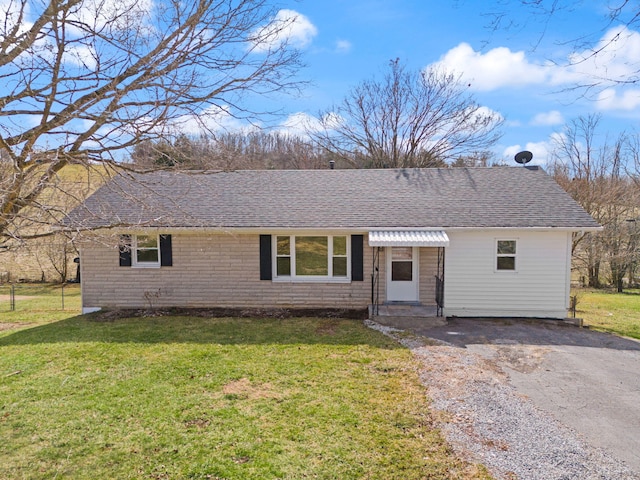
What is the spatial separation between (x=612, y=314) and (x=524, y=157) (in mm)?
6858

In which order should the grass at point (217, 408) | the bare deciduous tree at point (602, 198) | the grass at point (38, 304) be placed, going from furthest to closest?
the bare deciduous tree at point (602, 198)
the grass at point (38, 304)
the grass at point (217, 408)

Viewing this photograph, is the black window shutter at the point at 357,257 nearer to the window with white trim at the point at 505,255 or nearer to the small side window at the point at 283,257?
the small side window at the point at 283,257

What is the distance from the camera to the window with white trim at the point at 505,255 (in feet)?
39.4

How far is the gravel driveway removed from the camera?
462cm

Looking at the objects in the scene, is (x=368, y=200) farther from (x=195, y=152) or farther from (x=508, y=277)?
(x=195, y=152)

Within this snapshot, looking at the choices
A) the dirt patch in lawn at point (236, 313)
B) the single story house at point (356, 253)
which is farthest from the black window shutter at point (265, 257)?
the dirt patch in lawn at point (236, 313)

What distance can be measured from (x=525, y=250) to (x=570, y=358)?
4.24 m

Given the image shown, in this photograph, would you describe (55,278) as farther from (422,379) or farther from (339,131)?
(422,379)

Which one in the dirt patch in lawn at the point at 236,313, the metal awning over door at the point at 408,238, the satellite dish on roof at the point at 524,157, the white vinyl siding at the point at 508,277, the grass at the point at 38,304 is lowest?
the grass at the point at 38,304

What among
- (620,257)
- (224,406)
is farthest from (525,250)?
(620,257)

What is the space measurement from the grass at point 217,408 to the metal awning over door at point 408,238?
2.74m

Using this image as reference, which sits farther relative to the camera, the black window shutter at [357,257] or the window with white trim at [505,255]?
the black window shutter at [357,257]

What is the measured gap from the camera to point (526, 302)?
1199 centimetres

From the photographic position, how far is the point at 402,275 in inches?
493
